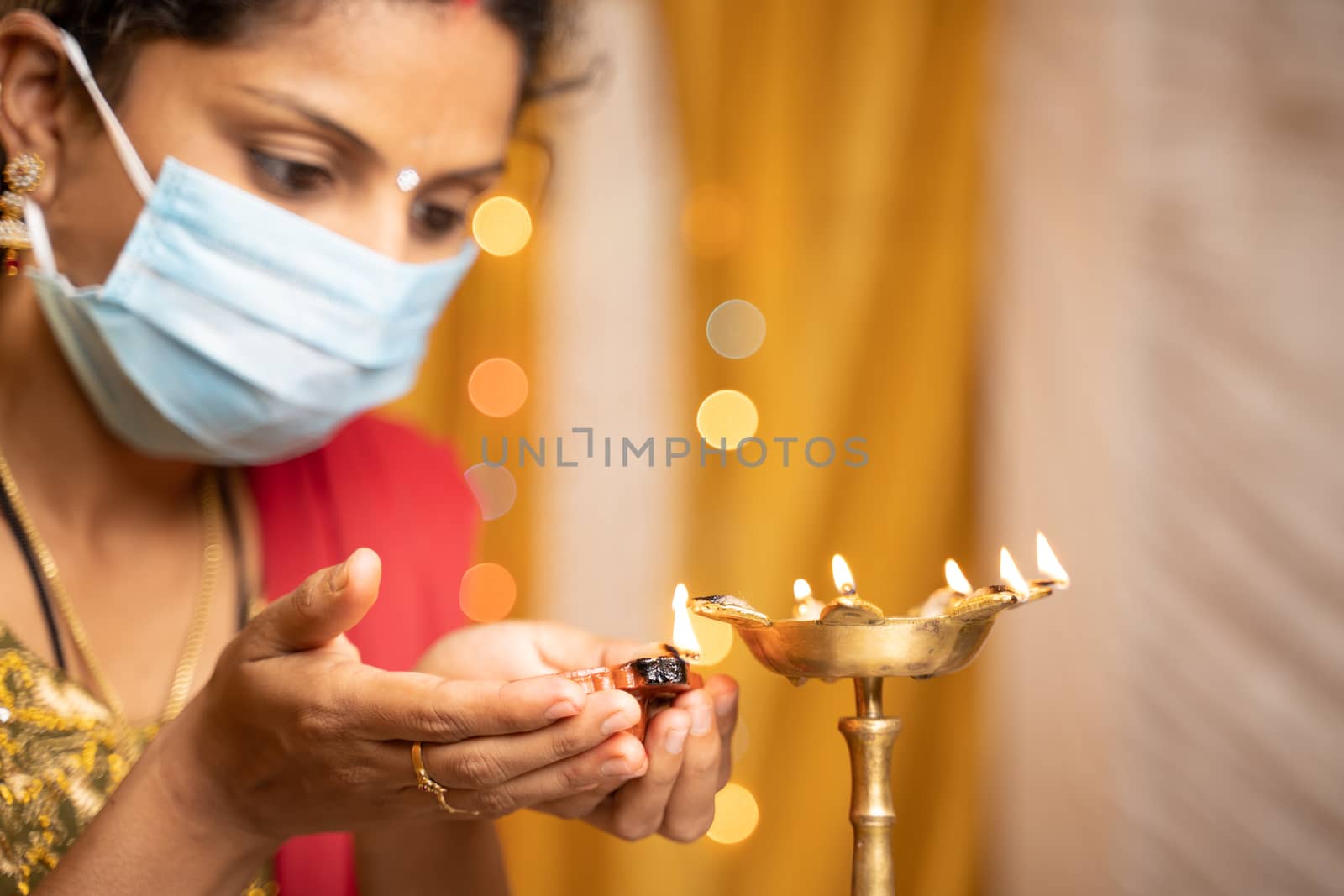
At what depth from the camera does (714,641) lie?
190 cm

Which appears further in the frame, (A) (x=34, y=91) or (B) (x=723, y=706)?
(A) (x=34, y=91)

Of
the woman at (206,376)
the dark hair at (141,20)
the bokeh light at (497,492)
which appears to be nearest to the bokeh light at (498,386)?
the bokeh light at (497,492)

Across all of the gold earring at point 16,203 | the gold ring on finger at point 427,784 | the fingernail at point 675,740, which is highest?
the gold earring at point 16,203

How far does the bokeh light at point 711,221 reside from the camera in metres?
1.93

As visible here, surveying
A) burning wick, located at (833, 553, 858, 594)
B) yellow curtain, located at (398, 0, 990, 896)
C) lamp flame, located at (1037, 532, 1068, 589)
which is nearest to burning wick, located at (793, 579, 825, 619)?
burning wick, located at (833, 553, 858, 594)

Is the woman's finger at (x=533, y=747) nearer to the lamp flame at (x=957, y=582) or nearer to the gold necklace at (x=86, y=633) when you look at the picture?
the lamp flame at (x=957, y=582)

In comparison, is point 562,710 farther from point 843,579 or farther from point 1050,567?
point 1050,567

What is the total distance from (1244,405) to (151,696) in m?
1.39

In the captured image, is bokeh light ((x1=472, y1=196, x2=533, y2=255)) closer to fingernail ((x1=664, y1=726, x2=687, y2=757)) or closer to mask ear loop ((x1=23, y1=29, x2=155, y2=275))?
mask ear loop ((x1=23, y1=29, x2=155, y2=275))

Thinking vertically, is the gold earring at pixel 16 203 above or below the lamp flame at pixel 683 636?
above

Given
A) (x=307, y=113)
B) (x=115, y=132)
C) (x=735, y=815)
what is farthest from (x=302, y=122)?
(x=735, y=815)

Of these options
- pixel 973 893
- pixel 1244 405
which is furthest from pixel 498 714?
pixel 973 893

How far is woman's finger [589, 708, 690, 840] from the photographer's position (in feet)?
2.45

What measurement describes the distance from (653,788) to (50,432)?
0.72 metres
